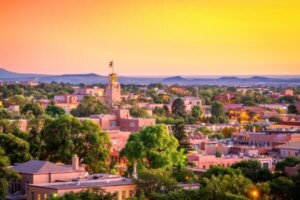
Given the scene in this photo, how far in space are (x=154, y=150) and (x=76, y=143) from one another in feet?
17.1

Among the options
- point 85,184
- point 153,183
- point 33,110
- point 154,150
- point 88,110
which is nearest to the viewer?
point 85,184

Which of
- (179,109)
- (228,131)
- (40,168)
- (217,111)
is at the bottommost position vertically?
(217,111)

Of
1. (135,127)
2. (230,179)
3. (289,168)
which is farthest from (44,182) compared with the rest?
(135,127)

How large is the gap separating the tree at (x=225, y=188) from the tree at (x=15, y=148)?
607 inches

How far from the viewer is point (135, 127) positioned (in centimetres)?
10000

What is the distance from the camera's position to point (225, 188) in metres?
48.5

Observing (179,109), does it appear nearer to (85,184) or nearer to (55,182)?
(55,182)

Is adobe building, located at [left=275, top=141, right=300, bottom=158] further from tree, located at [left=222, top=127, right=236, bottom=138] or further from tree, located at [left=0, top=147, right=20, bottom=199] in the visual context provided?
tree, located at [left=0, top=147, right=20, bottom=199]

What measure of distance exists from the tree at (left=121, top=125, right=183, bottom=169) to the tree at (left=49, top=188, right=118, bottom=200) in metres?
15.3

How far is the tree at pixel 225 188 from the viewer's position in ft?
156

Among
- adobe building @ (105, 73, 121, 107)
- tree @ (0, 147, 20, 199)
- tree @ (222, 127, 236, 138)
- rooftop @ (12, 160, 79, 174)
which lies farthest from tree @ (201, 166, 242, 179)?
adobe building @ (105, 73, 121, 107)

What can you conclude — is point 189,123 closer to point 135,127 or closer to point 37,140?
point 135,127

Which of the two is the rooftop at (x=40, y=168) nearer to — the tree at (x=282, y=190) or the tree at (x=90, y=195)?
the tree at (x=90, y=195)

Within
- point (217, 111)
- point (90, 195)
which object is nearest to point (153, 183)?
point (90, 195)
